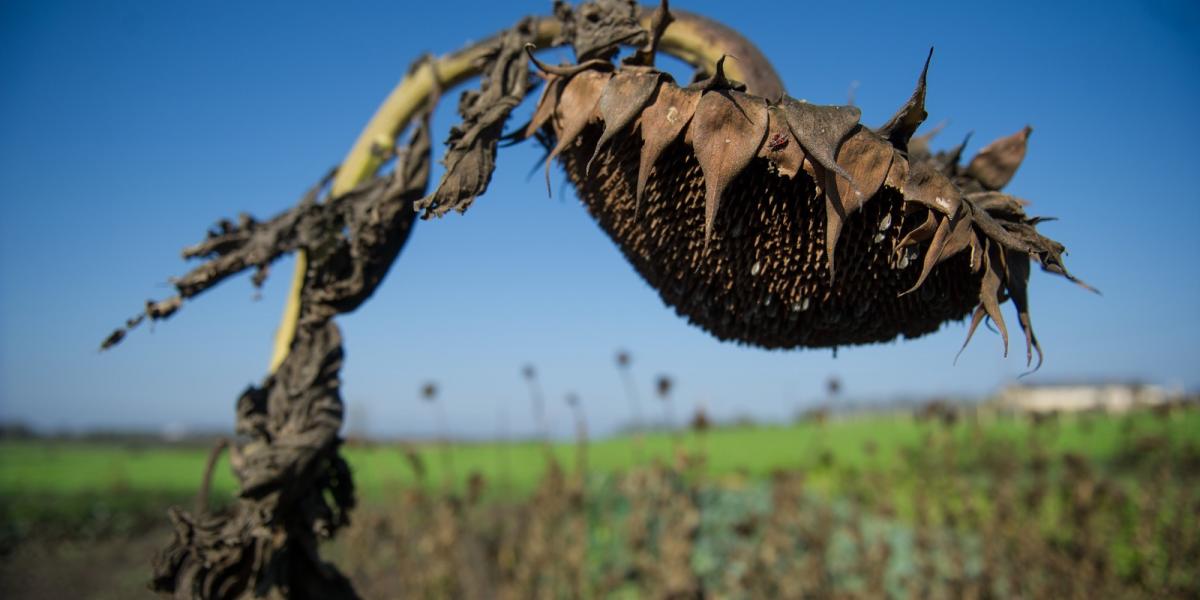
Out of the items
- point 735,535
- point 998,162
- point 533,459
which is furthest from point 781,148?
point 533,459

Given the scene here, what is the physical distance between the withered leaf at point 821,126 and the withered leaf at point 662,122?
126 millimetres

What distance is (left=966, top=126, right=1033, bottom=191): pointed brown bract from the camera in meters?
1.22

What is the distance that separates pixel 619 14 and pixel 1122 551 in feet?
31.4

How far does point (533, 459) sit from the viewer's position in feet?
53.6

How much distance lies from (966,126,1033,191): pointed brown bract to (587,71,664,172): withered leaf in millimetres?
568

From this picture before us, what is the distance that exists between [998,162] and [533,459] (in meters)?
15.6

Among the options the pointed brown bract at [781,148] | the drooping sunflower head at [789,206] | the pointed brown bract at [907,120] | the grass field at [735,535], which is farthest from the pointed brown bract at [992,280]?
the grass field at [735,535]

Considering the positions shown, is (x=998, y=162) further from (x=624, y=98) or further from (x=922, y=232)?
(x=624, y=98)

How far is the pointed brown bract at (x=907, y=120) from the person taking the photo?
97 centimetres

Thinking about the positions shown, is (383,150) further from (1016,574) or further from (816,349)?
(1016,574)

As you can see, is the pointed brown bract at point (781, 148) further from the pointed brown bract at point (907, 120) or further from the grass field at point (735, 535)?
the grass field at point (735, 535)

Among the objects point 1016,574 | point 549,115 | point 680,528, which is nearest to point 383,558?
point 680,528

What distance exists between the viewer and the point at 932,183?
99 cm

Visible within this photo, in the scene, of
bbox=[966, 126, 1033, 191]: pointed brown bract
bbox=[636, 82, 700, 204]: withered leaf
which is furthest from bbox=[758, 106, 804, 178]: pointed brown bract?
bbox=[966, 126, 1033, 191]: pointed brown bract
